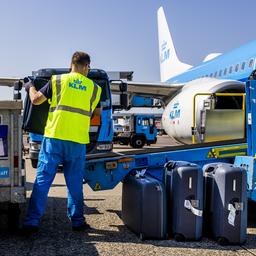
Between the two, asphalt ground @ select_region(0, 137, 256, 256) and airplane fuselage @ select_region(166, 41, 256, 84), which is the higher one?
airplane fuselage @ select_region(166, 41, 256, 84)

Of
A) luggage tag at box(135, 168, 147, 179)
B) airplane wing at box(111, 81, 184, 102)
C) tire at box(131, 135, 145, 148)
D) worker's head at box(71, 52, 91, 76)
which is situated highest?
airplane wing at box(111, 81, 184, 102)

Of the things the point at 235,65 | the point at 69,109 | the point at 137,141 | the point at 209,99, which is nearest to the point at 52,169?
the point at 69,109

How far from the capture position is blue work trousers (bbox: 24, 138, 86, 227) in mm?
5195

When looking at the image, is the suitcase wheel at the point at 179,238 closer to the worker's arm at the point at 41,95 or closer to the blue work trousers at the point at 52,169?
the blue work trousers at the point at 52,169

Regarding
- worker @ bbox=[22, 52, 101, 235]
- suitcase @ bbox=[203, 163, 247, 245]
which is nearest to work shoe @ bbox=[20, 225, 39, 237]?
worker @ bbox=[22, 52, 101, 235]

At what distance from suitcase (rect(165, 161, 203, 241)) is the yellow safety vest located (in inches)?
46.7

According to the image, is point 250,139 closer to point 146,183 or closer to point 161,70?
point 146,183

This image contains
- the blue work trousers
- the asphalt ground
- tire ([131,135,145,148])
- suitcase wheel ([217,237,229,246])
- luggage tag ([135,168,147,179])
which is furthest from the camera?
tire ([131,135,145,148])

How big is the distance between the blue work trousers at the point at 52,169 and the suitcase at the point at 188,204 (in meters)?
1.11

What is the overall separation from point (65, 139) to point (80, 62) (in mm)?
936

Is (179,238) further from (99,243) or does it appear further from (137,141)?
(137,141)

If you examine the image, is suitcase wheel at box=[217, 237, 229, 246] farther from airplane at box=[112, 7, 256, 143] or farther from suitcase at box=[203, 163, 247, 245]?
airplane at box=[112, 7, 256, 143]

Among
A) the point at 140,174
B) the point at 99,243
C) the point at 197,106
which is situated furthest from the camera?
the point at 197,106

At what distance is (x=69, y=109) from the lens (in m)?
5.28
